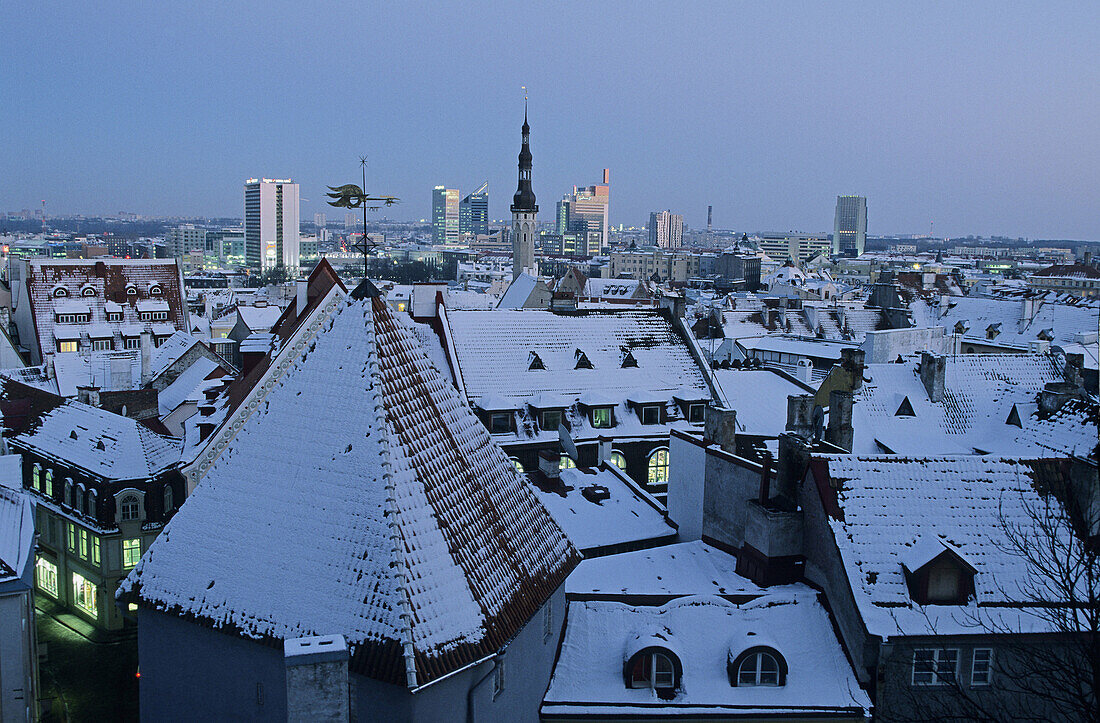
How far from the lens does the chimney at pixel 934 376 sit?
40.3 meters

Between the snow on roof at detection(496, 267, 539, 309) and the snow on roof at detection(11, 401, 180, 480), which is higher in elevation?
the snow on roof at detection(496, 267, 539, 309)

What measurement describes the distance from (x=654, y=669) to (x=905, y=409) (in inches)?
975

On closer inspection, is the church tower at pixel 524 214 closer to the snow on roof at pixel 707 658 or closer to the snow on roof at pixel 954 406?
the snow on roof at pixel 954 406

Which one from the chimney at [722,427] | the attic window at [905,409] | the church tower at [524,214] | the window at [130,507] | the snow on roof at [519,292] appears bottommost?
the window at [130,507]

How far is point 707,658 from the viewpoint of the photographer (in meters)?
19.6

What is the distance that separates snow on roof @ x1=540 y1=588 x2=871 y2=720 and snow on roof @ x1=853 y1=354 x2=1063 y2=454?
18.5 metres

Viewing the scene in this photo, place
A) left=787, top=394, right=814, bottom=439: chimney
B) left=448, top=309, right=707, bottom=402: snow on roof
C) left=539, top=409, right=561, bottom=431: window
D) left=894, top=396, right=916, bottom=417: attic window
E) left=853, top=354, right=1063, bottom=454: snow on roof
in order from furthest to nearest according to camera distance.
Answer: left=448, top=309, right=707, bottom=402: snow on roof, left=539, top=409, right=561, bottom=431: window, left=894, top=396, right=916, bottom=417: attic window, left=853, top=354, right=1063, bottom=454: snow on roof, left=787, top=394, right=814, bottom=439: chimney

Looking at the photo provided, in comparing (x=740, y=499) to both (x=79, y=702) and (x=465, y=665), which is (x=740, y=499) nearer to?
(x=465, y=665)

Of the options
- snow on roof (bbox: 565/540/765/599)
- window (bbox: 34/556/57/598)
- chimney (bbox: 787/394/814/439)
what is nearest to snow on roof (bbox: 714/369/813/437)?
chimney (bbox: 787/394/814/439)

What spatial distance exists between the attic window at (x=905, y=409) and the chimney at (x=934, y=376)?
4.93ft

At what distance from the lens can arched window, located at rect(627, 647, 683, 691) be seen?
18.9 m

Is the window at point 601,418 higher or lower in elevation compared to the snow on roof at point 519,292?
lower

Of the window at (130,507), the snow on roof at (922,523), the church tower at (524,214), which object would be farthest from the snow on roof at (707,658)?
the church tower at (524,214)

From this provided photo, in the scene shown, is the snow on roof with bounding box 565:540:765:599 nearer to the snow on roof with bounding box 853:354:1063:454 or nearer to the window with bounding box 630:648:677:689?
the window with bounding box 630:648:677:689
